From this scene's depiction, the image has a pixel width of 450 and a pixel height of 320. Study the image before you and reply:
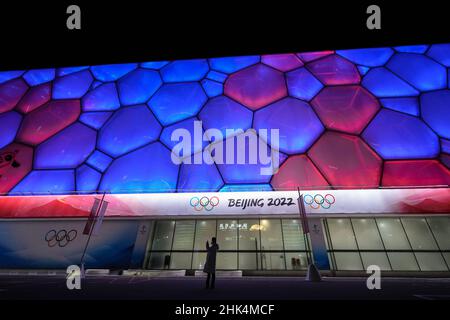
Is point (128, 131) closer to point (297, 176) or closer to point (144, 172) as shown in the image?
point (144, 172)

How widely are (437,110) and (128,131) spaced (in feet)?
54.7

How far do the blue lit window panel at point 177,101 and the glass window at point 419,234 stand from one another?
39.1 feet

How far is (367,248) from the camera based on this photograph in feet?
36.7

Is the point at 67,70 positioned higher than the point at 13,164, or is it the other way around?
the point at 67,70

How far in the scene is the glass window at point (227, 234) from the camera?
1169cm

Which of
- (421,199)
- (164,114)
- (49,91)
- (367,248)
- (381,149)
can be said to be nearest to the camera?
(421,199)

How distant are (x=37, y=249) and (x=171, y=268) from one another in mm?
6444

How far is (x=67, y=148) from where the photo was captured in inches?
555

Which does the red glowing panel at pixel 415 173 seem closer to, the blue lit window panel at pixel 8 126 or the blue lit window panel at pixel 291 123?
the blue lit window panel at pixel 291 123

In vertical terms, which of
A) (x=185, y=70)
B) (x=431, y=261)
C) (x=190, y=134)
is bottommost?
(x=431, y=261)

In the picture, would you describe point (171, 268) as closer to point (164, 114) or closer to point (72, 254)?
point (72, 254)

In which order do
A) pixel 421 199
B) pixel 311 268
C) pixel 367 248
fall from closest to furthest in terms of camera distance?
pixel 311 268
pixel 421 199
pixel 367 248

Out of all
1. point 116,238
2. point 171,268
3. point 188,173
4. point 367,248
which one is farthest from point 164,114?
point 367,248

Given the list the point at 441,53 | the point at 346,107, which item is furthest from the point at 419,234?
the point at 441,53
